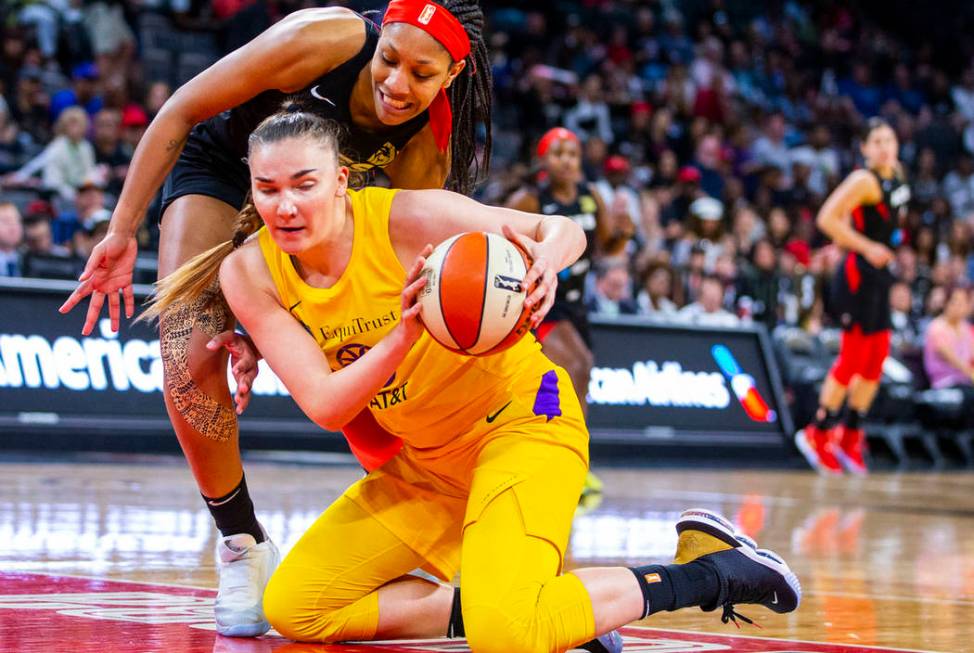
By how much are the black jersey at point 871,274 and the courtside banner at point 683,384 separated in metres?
1.32

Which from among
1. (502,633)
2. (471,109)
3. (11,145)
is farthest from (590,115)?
(502,633)

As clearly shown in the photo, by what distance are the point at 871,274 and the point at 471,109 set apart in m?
5.79

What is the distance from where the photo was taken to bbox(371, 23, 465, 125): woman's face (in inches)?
129

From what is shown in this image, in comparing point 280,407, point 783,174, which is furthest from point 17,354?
point 783,174

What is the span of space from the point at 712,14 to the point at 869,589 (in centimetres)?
1475

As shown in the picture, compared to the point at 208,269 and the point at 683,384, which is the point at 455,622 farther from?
the point at 683,384

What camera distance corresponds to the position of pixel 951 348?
1173 centimetres

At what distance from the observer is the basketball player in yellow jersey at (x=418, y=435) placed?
280cm

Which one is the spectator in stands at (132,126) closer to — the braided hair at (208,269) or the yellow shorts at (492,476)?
the braided hair at (208,269)

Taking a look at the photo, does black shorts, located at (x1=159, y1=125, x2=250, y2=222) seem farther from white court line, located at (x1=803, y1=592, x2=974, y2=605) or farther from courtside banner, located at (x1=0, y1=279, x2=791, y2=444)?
courtside banner, located at (x1=0, y1=279, x2=791, y2=444)

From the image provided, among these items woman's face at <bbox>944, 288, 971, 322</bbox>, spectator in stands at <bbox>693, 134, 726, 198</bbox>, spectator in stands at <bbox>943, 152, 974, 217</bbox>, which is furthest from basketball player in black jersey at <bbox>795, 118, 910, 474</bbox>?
spectator in stands at <bbox>943, 152, 974, 217</bbox>

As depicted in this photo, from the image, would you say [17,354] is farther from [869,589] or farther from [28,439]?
[869,589]

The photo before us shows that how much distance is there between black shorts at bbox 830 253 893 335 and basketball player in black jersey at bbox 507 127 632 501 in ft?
8.06

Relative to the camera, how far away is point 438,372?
3.04m
